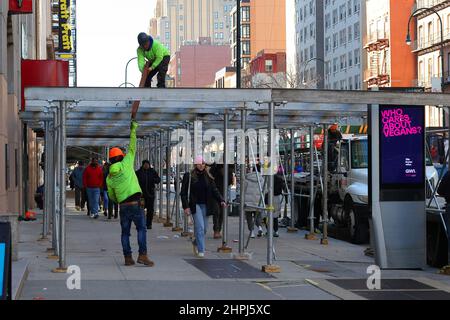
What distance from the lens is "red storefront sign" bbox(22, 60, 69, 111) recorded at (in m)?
26.5

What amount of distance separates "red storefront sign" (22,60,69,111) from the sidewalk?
6.18m

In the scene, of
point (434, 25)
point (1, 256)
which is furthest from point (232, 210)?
point (434, 25)

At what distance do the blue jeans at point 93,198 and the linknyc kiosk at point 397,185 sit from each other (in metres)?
14.5

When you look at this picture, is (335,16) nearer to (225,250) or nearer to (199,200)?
(225,250)

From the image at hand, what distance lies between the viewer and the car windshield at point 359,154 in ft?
69.7

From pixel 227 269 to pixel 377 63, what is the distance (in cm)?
7270

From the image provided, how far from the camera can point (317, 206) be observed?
2438cm

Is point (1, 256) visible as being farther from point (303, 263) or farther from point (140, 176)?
point (140, 176)

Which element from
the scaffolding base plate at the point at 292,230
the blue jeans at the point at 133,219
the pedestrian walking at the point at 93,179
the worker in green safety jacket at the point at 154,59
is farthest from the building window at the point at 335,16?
the blue jeans at the point at 133,219

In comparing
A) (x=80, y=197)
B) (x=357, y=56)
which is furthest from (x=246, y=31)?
Answer: (x=80, y=197)

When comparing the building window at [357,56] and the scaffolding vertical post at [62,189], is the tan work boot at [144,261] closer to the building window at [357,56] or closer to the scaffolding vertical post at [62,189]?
the scaffolding vertical post at [62,189]

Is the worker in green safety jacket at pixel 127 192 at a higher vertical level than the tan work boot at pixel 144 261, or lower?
higher

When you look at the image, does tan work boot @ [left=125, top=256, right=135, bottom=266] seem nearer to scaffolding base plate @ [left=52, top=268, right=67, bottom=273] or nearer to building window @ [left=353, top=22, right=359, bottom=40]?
scaffolding base plate @ [left=52, top=268, right=67, bottom=273]

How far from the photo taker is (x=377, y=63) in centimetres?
8525
